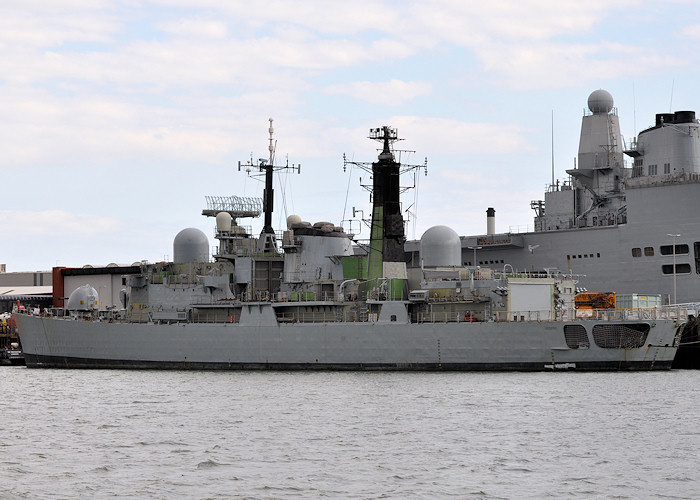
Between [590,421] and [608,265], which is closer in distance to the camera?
[590,421]

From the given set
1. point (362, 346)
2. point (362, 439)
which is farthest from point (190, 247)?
point (362, 439)

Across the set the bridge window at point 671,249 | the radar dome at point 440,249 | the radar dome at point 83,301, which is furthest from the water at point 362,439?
the bridge window at point 671,249

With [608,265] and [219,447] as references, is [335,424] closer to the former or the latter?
[219,447]

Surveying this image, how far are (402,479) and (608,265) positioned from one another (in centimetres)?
3484

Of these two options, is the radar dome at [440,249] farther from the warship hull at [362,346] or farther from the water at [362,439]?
the water at [362,439]

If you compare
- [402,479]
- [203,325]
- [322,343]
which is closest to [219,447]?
[402,479]

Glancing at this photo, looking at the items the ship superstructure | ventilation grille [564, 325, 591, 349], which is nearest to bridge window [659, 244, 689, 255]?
the ship superstructure

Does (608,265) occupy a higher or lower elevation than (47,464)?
higher

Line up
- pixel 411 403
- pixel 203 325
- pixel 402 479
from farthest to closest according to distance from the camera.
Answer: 1. pixel 203 325
2. pixel 411 403
3. pixel 402 479

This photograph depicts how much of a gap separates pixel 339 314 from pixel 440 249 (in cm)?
486

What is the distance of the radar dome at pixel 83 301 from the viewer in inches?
1858

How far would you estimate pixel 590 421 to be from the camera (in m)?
24.6

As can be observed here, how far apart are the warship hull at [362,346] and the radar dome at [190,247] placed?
4255mm

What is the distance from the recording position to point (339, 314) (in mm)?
40812
